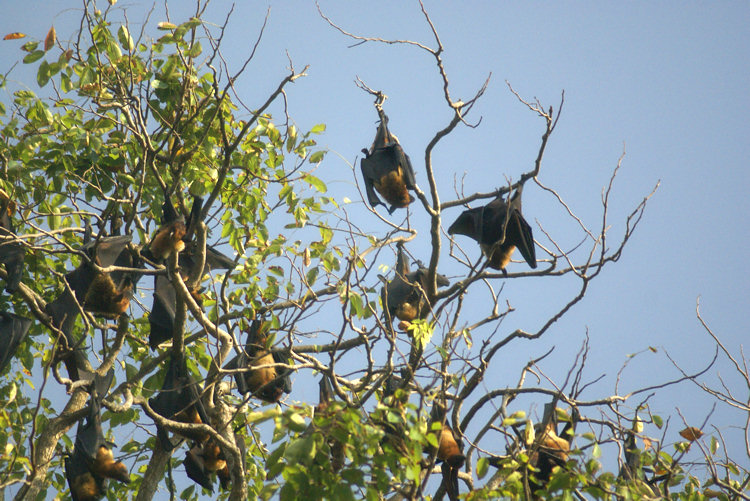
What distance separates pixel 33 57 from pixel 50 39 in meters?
0.24

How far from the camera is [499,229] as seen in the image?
879 cm

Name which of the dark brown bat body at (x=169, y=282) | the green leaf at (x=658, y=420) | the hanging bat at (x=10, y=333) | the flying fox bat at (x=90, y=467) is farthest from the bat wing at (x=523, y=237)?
the hanging bat at (x=10, y=333)

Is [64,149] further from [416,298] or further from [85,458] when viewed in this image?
[416,298]

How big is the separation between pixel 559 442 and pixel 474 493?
2749 mm

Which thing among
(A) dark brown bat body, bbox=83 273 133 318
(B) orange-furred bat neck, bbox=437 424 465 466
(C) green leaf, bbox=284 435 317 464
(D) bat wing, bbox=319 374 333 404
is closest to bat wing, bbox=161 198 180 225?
(A) dark brown bat body, bbox=83 273 133 318

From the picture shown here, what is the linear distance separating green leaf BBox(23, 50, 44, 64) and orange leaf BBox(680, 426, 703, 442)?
6.59 meters

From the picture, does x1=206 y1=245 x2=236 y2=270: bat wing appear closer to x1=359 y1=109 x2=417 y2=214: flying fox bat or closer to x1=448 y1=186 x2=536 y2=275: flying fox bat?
x1=359 y1=109 x2=417 y2=214: flying fox bat

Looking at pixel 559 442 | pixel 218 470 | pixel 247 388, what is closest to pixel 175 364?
pixel 247 388

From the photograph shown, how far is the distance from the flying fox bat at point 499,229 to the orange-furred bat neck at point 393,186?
0.80 m

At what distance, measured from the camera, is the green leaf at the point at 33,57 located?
704 centimetres

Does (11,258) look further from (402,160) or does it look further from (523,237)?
(523,237)

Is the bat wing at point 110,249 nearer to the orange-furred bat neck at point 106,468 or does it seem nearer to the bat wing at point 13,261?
the bat wing at point 13,261

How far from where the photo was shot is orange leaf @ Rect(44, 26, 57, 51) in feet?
22.9

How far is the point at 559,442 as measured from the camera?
7.41 m
